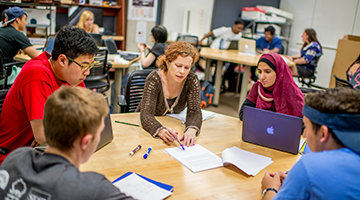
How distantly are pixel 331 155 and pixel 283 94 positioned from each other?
1120 millimetres

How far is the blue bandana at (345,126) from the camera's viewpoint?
875 mm

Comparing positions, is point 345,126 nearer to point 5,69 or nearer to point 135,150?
point 135,150

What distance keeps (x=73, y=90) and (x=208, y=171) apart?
2.65 feet

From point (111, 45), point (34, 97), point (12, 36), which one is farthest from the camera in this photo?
point (111, 45)

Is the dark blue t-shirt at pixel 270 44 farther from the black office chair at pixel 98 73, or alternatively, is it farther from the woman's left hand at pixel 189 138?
the woman's left hand at pixel 189 138

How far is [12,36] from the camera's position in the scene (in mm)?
3449

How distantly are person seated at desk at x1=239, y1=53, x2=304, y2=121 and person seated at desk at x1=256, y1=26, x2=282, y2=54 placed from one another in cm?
394

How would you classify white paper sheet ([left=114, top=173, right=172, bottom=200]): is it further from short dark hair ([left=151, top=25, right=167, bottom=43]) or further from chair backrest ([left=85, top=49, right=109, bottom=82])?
short dark hair ([left=151, top=25, right=167, bottom=43])

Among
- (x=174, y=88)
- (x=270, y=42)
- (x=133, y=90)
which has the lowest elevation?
(x=133, y=90)

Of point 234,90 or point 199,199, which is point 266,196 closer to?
point 199,199

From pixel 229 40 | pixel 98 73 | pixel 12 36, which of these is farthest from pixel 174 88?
pixel 229 40

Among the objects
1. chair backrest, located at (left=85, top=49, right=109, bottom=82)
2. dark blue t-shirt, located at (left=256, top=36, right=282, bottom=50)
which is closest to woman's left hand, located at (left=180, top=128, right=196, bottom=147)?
chair backrest, located at (left=85, top=49, right=109, bottom=82)

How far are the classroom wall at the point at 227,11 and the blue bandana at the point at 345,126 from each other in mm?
6691

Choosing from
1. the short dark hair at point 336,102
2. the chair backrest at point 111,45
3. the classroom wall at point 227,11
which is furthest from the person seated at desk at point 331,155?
the classroom wall at point 227,11
